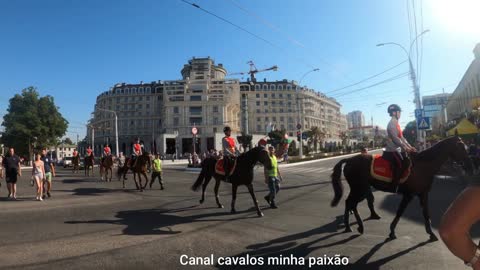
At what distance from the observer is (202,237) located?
22.0ft

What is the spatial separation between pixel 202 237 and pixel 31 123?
59290 millimetres

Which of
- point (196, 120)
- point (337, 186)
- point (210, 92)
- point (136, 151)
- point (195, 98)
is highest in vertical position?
point (210, 92)

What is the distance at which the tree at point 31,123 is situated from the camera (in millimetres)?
53031

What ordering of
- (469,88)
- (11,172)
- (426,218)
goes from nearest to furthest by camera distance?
(426,218) → (11,172) → (469,88)

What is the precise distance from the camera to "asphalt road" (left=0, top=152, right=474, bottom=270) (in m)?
5.23

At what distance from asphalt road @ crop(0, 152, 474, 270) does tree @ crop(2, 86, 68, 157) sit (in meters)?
51.5

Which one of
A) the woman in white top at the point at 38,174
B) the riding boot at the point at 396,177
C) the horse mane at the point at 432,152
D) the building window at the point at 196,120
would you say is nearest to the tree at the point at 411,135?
the horse mane at the point at 432,152

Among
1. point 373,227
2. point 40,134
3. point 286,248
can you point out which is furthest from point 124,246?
point 40,134

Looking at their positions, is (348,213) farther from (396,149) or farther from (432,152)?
(432,152)

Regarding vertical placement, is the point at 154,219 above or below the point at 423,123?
below

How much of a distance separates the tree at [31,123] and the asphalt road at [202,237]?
51.5m

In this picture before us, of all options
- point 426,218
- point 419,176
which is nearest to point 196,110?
point 419,176

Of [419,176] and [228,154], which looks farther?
[228,154]

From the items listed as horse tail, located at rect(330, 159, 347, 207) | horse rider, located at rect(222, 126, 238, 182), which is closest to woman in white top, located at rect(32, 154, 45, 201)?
horse rider, located at rect(222, 126, 238, 182)
